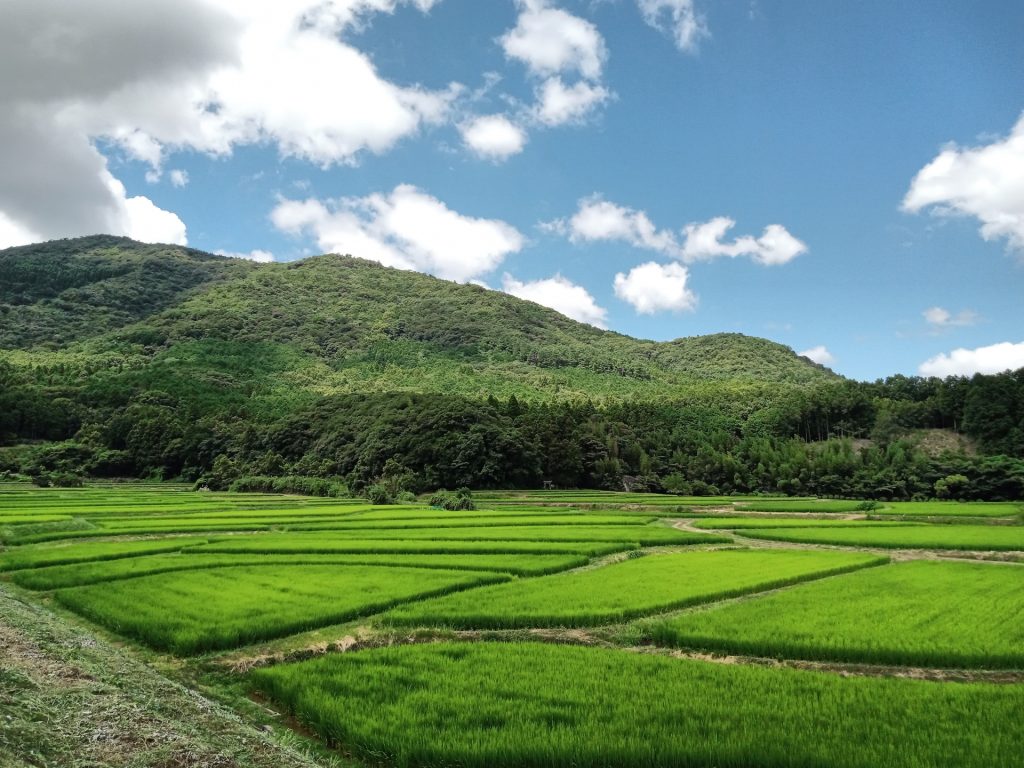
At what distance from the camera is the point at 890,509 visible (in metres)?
46.2

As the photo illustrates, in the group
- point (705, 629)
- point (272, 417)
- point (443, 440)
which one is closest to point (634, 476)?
point (443, 440)

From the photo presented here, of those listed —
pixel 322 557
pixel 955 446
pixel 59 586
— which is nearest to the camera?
pixel 59 586

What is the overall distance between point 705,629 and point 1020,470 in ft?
195

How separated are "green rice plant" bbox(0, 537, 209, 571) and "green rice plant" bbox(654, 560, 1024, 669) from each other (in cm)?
2015

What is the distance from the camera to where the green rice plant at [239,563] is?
18375 millimetres

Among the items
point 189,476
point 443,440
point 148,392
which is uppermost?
point 148,392

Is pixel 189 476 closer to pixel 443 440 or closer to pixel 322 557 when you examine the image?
pixel 443 440

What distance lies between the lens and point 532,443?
7406 cm

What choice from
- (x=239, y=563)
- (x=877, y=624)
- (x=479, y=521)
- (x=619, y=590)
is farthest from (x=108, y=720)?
(x=479, y=521)

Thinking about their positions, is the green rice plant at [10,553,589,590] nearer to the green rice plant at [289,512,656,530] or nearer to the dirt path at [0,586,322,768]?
the dirt path at [0,586,322,768]

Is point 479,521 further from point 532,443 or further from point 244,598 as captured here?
point 532,443

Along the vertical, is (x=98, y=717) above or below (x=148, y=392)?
below

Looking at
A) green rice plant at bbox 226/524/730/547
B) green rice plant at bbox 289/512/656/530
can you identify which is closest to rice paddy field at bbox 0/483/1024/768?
green rice plant at bbox 226/524/730/547

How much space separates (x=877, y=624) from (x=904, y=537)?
1956cm
